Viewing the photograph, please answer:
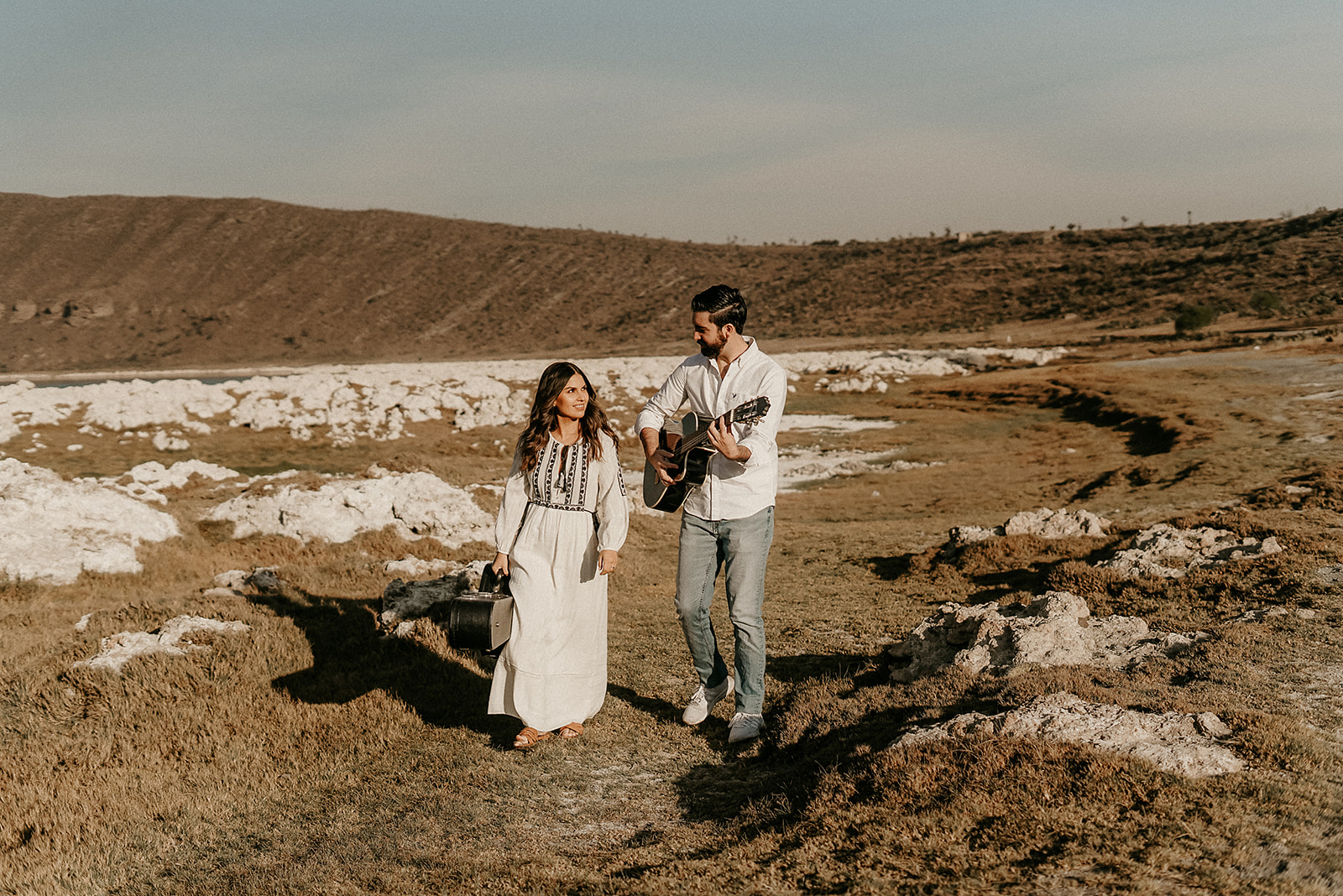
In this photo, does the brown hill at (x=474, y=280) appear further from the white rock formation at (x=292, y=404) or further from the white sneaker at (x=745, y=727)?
the white sneaker at (x=745, y=727)

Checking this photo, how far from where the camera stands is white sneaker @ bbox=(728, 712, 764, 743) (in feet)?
16.2

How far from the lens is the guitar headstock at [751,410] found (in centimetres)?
448

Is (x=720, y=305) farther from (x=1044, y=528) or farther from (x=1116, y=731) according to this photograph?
(x=1044, y=528)

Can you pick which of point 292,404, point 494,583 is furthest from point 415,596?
point 292,404

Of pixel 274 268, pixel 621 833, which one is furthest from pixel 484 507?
pixel 274 268

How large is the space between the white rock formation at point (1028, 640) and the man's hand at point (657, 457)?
7.76ft

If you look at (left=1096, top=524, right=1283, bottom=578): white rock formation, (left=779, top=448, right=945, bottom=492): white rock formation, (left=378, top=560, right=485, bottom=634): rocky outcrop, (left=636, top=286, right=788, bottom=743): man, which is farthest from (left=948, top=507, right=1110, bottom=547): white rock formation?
(left=779, top=448, right=945, bottom=492): white rock formation

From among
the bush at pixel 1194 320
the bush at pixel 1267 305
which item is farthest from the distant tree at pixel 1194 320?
the bush at pixel 1267 305

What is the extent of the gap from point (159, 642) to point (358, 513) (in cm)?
461

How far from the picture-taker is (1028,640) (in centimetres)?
541

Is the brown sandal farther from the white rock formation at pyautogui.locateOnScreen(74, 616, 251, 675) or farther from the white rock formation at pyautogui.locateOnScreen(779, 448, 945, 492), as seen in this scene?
the white rock formation at pyautogui.locateOnScreen(779, 448, 945, 492)

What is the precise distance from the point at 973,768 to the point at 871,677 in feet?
8.26

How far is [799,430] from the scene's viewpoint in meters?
27.0

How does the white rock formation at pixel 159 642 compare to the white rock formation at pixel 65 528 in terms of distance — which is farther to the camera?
the white rock formation at pixel 65 528
